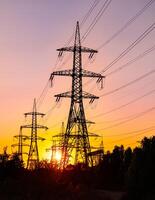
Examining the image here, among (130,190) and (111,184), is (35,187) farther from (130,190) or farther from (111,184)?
(111,184)

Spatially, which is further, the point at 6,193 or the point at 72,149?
the point at 72,149

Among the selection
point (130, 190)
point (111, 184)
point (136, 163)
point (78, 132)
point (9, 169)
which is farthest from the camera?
point (111, 184)

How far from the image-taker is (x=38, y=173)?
160 feet

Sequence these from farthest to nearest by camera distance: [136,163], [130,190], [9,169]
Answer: [9,169], [136,163], [130,190]

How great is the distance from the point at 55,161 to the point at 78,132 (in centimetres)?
509

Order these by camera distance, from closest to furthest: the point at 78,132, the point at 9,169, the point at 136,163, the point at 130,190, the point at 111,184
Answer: the point at 130,190 < the point at 136,163 < the point at 78,132 < the point at 9,169 < the point at 111,184

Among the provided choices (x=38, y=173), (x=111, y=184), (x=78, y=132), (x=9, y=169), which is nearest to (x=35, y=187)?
(x=38, y=173)

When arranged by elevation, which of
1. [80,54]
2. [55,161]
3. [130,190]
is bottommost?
[130,190]

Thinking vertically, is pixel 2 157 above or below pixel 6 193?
above

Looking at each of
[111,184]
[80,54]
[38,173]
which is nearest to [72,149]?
[38,173]

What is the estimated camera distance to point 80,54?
53.9 metres

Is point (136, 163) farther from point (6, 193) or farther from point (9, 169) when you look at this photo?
point (9, 169)

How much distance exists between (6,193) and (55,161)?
7814mm

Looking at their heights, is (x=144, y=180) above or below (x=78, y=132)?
below
